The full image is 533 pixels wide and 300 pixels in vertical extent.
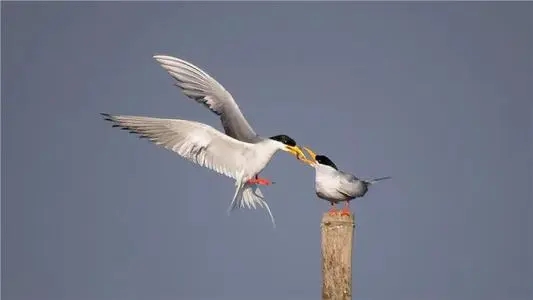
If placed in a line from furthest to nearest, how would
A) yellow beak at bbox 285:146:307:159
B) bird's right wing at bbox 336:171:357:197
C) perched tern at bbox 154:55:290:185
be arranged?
perched tern at bbox 154:55:290:185
yellow beak at bbox 285:146:307:159
bird's right wing at bbox 336:171:357:197

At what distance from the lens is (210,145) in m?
9.71

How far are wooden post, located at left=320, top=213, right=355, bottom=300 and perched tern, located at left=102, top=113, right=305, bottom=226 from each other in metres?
1.33

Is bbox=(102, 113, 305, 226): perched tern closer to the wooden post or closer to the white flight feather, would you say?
the white flight feather

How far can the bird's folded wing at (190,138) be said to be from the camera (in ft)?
31.6

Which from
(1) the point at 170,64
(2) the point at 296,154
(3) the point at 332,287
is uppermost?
(1) the point at 170,64

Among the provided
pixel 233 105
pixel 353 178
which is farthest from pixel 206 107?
pixel 353 178

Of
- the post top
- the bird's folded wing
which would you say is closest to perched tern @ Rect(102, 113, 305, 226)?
the bird's folded wing

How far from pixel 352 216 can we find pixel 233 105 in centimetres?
217

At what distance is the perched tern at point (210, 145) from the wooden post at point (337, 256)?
133cm

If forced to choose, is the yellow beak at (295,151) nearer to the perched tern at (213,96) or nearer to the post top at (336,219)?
the perched tern at (213,96)

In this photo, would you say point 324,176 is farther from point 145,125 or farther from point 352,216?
point 145,125

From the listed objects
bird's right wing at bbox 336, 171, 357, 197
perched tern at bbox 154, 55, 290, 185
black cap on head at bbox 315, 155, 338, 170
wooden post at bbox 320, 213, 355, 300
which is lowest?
wooden post at bbox 320, 213, 355, 300

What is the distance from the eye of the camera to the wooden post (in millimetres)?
8398

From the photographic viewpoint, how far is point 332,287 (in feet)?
27.7
